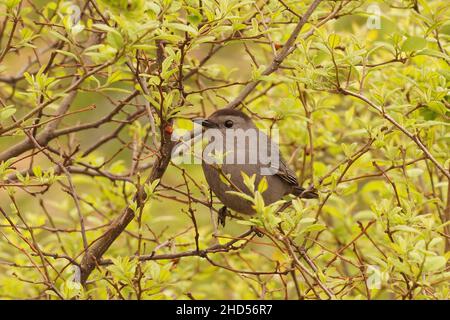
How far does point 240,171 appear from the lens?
4859mm

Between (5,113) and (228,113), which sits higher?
(228,113)

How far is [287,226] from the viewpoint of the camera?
11.2 feet

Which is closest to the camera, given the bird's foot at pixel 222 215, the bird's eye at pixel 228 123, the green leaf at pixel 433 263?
the green leaf at pixel 433 263

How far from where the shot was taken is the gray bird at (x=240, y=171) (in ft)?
15.6

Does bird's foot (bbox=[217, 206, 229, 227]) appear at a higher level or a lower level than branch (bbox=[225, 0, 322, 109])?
lower

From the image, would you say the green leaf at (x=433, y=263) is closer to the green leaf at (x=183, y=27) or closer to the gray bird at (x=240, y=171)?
the green leaf at (x=183, y=27)

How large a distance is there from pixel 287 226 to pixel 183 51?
936 millimetres

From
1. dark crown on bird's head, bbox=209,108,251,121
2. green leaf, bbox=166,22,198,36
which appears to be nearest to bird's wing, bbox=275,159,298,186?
dark crown on bird's head, bbox=209,108,251,121

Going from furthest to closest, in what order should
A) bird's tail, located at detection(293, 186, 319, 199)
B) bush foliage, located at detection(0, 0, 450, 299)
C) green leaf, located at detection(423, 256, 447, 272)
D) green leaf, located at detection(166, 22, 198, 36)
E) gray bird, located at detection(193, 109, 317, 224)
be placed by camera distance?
gray bird, located at detection(193, 109, 317, 224)
bird's tail, located at detection(293, 186, 319, 199)
bush foliage, located at detection(0, 0, 450, 299)
green leaf, located at detection(166, 22, 198, 36)
green leaf, located at detection(423, 256, 447, 272)

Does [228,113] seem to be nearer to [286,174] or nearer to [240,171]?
[240,171]

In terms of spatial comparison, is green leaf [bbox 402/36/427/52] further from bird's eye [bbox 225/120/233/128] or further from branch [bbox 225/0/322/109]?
bird's eye [bbox 225/120/233/128]

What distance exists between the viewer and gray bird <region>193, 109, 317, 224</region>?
4758mm

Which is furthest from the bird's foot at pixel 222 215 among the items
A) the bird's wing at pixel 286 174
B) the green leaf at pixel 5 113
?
the green leaf at pixel 5 113

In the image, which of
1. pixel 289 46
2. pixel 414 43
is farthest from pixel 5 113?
pixel 414 43
